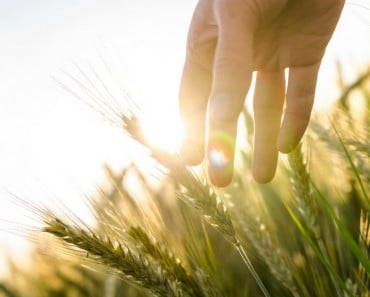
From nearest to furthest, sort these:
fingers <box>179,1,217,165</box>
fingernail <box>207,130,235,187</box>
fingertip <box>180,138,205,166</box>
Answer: fingernail <box>207,130,235,187</box> → fingertip <box>180,138,205,166</box> → fingers <box>179,1,217,165</box>

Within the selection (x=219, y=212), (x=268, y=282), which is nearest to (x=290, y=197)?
(x=268, y=282)

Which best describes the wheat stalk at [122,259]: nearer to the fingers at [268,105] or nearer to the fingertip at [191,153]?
the fingertip at [191,153]

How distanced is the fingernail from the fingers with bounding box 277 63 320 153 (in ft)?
0.74

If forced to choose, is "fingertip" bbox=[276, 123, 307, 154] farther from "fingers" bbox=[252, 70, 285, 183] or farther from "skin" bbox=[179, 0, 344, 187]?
"fingers" bbox=[252, 70, 285, 183]

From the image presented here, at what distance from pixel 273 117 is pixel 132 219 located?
0.44 meters

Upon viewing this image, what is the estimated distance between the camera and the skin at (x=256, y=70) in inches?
33.9

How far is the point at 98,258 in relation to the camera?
36.7 inches

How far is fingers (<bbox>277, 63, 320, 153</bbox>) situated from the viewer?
42.2 inches

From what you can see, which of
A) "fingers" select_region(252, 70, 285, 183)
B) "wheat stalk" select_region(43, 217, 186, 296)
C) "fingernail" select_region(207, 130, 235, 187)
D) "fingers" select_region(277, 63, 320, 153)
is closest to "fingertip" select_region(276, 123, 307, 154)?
"fingers" select_region(277, 63, 320, 153)

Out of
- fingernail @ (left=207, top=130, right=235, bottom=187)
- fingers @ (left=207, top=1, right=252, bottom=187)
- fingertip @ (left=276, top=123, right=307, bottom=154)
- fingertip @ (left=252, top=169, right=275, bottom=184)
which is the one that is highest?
fingers @ (left=207, top=1, right=252, bottom=187)

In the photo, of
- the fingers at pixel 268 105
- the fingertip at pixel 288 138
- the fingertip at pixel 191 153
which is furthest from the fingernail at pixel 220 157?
the fingers at pixel 268 105

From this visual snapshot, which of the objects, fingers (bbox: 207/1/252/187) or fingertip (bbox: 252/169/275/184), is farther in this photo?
fingertip (bbox: 252/169/275/184)

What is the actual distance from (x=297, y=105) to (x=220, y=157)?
0.33 meters

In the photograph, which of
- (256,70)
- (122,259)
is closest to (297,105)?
(256,70)
